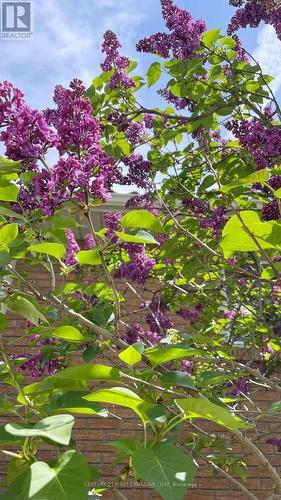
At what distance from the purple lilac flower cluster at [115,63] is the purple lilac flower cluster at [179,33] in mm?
199

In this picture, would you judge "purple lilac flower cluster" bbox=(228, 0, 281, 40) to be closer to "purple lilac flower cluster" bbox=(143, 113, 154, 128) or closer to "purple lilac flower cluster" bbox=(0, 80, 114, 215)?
"purple lilac flower cluster" bbox=(143, 113, 154, 128)

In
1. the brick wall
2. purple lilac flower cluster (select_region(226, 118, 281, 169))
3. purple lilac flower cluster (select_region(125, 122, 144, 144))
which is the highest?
purple lilac flower cluster (select_region(125, 122, 144, 144))

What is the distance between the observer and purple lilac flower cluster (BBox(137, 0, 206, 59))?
255cm

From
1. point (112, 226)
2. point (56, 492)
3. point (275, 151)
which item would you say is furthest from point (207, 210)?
point (56, 492)

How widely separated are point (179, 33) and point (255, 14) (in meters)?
0.43

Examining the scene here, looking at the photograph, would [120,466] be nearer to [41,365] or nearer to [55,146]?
[41,365]

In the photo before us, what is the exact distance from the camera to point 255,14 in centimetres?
274

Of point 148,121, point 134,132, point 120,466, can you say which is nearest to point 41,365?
point 134,132

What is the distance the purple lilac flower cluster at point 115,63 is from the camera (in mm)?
2760

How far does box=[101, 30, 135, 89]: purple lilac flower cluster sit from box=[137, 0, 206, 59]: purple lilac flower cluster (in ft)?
0.65

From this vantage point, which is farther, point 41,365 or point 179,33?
point 179,33

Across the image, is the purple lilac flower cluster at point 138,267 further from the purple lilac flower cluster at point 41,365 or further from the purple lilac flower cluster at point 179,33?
the purple lilac flower cluster at point 179,33

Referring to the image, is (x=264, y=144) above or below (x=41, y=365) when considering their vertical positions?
above

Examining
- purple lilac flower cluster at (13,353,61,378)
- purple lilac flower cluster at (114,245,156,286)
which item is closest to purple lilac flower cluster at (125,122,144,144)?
purple lilac flower cluster at (114,245,156,286)
